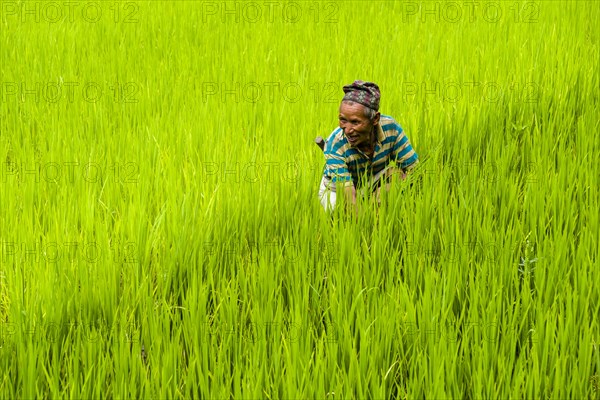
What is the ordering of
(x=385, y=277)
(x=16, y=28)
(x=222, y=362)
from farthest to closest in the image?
(x=16, y=28) → (x=385, y=277) → (x=222, y=362)

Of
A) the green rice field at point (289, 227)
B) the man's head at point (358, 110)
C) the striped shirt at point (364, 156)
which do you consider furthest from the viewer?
the striped shirt at point (364, 156)

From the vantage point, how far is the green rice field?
1.93 meters

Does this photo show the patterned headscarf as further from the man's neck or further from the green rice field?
the green rice field

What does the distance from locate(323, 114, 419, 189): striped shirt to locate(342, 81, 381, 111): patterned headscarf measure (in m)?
0.15

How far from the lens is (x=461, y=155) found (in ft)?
10.2

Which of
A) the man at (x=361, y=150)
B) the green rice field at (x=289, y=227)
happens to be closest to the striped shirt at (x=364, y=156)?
the man at (x=361, y=150)

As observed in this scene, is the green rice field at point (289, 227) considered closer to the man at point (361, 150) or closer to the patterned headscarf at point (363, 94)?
the man at point (361, 150)

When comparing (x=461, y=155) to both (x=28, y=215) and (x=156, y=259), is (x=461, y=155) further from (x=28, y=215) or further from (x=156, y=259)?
(x=28, y=215)

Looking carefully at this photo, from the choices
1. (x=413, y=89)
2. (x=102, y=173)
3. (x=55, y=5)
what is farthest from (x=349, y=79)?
(x=55, y=5)

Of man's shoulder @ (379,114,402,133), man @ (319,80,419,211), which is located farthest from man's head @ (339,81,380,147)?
man's shoulder @ (379,114,402,133)

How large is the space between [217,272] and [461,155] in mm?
1103

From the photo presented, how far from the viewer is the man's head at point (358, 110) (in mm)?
2594

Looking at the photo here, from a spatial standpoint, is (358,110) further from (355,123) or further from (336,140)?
(336,140)

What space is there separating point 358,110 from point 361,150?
0.22m
